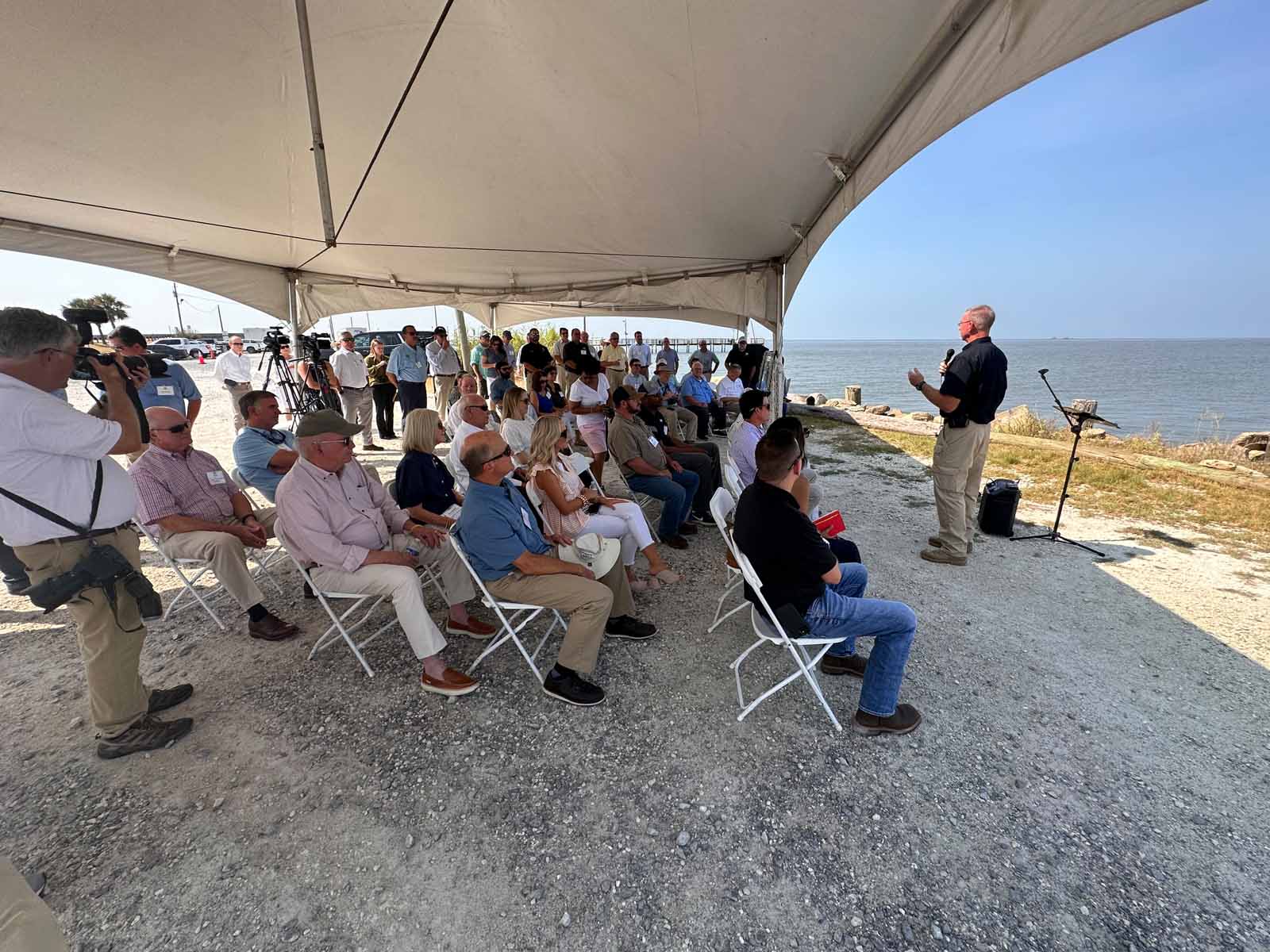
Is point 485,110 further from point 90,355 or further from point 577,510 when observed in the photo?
point 577,510

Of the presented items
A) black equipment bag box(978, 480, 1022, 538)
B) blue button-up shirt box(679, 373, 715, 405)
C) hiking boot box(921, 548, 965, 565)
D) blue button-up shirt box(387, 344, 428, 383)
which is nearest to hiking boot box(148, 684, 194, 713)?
hiking boot box(921, 548, 965, 565)

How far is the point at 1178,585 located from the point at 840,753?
3.51 metres

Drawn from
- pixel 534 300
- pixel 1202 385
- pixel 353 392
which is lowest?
pixel 1202 385

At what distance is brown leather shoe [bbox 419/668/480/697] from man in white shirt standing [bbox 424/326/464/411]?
7160 mm

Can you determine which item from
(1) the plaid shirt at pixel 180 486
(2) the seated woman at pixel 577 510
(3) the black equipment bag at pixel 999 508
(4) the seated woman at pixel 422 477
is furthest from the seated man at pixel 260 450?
(3) the black equipment bag at pixel 999 508

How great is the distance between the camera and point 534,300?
9.35 metres

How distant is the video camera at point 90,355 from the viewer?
2.10 metres

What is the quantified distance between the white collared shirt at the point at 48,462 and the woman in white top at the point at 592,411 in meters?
3.35

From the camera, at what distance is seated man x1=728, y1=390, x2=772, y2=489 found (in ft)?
13.3

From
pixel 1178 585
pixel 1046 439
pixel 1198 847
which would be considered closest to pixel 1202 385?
pixel 1046 439

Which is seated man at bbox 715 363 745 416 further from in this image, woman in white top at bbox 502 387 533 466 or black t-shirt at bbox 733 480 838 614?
black t-shirt at bbox 733 480 838 614

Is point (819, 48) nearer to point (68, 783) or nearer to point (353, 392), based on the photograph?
point (68, 783)

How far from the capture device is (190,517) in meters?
3.13

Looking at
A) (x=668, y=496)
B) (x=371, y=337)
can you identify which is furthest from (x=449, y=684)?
(x=371, y=337)
